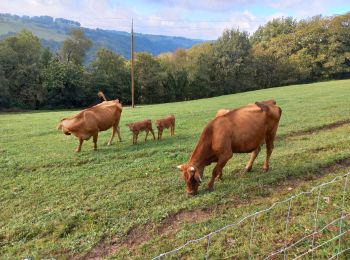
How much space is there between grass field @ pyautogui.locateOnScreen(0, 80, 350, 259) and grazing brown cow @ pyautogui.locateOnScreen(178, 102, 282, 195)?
56cm

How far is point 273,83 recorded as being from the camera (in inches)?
2704

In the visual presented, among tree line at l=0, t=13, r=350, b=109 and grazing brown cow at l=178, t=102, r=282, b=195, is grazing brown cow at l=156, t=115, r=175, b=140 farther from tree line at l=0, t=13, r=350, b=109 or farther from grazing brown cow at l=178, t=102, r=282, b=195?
tree line at l=0, t=13, r=350, b=109

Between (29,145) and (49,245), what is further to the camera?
(29,145)

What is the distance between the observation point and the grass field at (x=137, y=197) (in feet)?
21.6

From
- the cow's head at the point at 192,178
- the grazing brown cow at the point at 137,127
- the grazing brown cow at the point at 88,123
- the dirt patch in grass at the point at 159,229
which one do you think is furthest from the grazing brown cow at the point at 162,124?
the dirt patch in grass at the point at 159,229

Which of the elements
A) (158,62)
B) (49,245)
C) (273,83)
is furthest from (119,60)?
(49,245)

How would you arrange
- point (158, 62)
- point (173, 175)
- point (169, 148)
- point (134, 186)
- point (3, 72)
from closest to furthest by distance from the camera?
1. point (134, 186)
2. point (173, 175)
3. point (169, 148)
4. point (3, 72)
5. point (158, 62)

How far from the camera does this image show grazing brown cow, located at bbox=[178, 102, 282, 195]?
842 centimetres

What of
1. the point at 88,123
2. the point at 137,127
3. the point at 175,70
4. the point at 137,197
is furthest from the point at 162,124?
the point at 175,70

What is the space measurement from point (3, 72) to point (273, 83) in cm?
4771

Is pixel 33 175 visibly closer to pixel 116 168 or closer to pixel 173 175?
pixel 116 168

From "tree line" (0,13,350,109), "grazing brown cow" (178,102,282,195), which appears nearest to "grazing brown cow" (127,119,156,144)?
"grazing brown cow" (178,102,282,195)

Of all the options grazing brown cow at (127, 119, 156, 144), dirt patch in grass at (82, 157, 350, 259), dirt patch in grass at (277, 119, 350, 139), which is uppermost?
grazing brown cow at (127, 119, 156, 144)

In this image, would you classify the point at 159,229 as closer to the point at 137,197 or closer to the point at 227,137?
the point at 137,197
